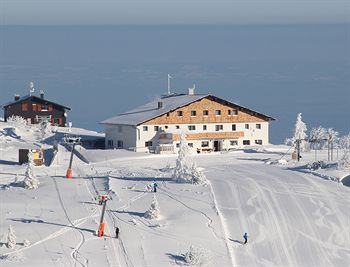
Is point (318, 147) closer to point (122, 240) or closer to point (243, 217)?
point (243, 217)

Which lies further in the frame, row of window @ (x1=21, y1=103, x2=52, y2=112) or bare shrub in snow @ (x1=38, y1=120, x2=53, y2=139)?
row of window @ (x1=21, y1=103, x2=52, y2=112)

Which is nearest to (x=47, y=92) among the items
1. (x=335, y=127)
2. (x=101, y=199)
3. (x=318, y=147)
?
(x=335, y=127)

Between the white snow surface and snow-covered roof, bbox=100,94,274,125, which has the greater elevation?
snow-covered roof, bbox=100,94,274,125

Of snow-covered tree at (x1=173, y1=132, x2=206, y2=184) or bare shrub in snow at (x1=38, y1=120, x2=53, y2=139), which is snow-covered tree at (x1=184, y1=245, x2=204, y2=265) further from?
bare shrub in snow at (x1=38, y1=120, x2=53, y2=139)

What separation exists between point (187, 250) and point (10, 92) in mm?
109987

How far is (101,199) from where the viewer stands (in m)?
46.7

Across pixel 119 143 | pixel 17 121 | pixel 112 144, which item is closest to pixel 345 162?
pixel 119 143

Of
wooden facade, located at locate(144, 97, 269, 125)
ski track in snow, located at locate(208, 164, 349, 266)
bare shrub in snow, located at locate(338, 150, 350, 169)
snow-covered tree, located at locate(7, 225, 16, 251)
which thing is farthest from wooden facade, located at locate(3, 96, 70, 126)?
snow-covered tree, located at locate(7, 225, 16, 251)

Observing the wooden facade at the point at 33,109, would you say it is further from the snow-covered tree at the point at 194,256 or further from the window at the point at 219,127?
the snow-covered tree at the point at 194,256

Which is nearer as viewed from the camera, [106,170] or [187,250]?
[187,250]

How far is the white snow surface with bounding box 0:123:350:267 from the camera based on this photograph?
127ft

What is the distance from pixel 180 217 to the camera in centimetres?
4362

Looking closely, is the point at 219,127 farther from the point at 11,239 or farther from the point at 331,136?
the point at 11,239

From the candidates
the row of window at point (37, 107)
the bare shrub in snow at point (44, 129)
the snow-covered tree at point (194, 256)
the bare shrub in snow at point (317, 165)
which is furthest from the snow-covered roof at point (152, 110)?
the snow-covered tree at point (194, 256)
